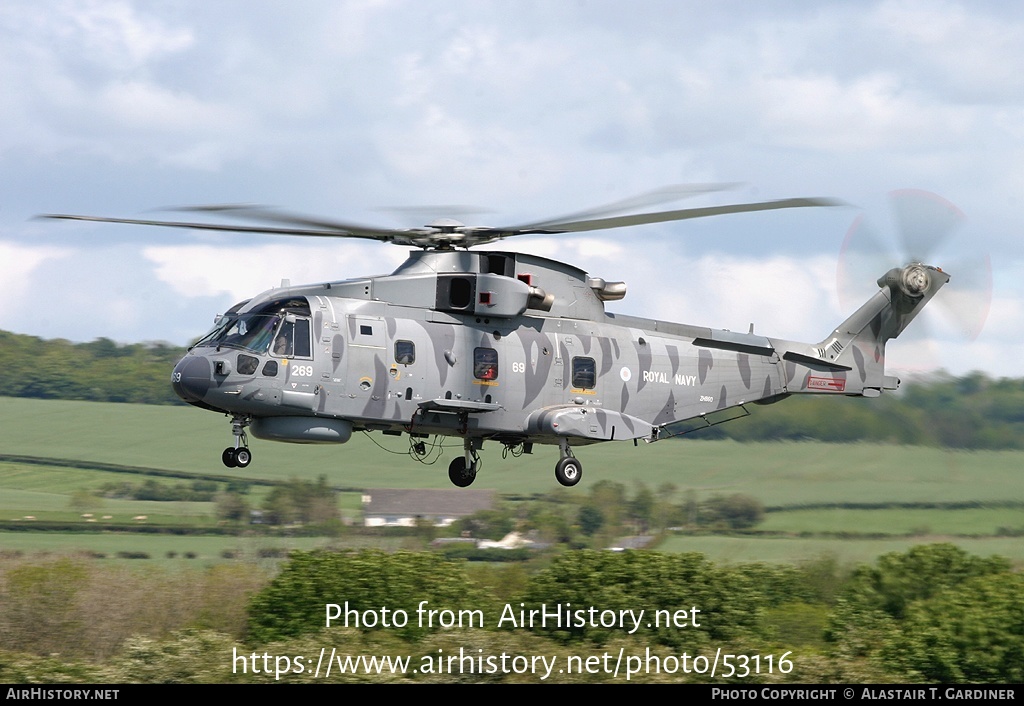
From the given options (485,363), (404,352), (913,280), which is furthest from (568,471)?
(913,280)

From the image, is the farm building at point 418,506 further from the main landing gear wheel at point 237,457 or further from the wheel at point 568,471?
the main landing gear wheel at point 237,457

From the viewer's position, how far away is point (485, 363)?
19.7 meters

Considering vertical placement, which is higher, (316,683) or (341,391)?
(341,391)

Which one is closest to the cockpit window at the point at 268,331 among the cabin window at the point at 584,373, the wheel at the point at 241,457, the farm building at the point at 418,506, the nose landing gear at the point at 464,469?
the wheel at the point at 241,457

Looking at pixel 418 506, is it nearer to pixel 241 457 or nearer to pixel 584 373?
pixel 584 373

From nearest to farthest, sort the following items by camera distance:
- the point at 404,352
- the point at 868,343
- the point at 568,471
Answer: the point at 404,352, the point at 568,471, the point at 868,343

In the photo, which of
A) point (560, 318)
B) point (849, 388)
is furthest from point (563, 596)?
point (560, 318)

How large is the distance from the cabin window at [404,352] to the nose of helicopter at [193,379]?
2775 mm

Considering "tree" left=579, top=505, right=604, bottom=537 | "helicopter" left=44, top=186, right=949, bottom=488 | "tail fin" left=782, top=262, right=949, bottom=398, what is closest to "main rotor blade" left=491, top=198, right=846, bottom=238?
"helicopter" left=44, top=186, right=949, bottom=488

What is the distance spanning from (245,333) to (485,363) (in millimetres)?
3695

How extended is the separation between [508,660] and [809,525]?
12.2 meters

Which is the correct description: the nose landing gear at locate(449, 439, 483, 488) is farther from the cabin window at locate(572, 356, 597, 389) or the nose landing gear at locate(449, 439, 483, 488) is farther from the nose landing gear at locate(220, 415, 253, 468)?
the nose landing gear at locate(220, 415, 253, 468)
